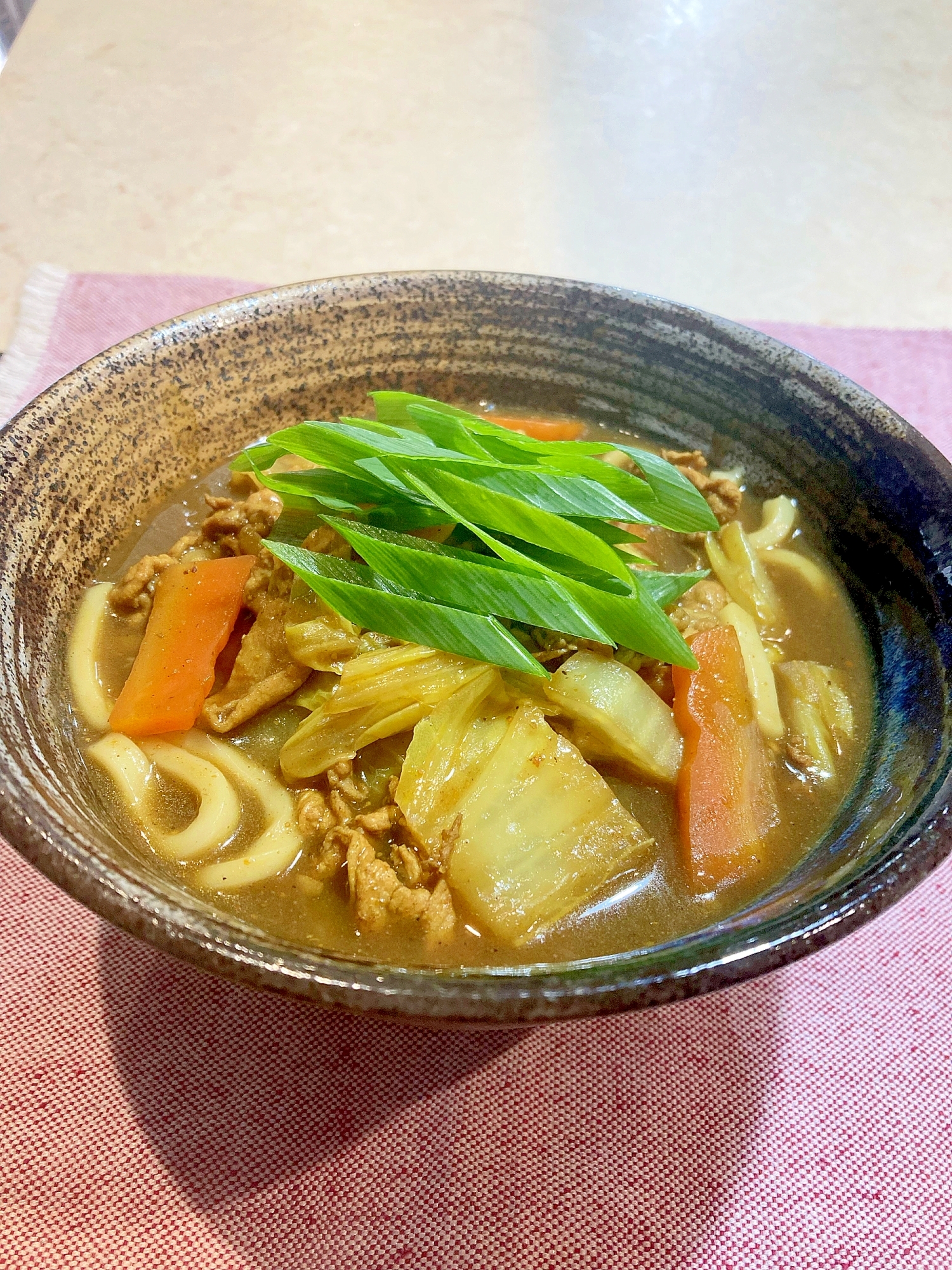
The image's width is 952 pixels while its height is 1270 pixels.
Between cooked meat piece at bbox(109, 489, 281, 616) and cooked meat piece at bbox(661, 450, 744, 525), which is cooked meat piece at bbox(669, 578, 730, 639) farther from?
cooked meat piece at bbox(109, 489, 281, 616)

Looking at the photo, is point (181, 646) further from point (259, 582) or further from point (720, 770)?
point (720, 770)

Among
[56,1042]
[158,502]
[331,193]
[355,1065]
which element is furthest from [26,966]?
[331,193]

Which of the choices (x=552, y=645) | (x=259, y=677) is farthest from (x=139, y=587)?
(x=552, y=645)

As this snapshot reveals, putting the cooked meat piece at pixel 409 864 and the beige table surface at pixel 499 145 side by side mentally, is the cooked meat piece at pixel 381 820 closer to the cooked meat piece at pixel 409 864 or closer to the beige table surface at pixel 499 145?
the cooked meat piece at pixel 409 864

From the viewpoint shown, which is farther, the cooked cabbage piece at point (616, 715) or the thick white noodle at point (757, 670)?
the thick white noodle at point (757, 670)

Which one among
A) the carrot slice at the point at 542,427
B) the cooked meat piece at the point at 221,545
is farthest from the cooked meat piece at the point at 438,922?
the carrot slice at the point at 542,427

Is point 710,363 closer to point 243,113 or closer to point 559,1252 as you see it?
point 559,1252
